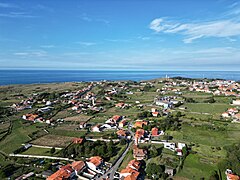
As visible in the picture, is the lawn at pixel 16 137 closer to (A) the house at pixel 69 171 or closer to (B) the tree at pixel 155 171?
(A) the house at pixel 69 171

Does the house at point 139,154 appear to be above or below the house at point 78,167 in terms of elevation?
above

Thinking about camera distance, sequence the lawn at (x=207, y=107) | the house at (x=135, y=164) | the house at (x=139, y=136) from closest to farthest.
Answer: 1. the house at (x=135, y=164)
2. the house at (x=139, y=136)
3. the lawn at (x=207, y=107)

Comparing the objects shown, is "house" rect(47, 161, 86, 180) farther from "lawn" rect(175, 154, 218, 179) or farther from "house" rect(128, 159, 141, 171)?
"lawn" rect(175, 154, 218, 179)

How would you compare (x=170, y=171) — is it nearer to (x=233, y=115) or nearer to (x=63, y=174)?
(x=63, y=174)

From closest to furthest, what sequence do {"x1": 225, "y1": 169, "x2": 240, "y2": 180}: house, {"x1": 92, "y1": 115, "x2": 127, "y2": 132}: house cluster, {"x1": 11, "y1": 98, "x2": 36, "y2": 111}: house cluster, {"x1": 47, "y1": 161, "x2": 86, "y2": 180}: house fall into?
{"x1": 225, "y1": 169, "x2": 240, "y2": 180}: house, {"x1": 47, "y1": 161, "x2": 86, "y2": 180}: house, {"x1": 92, "y1": 115, "x2": 127, "y2": 132}: house cluster, {"x1": 11, "y1": 98, "x2": 36, "y2": 111}: house cluster

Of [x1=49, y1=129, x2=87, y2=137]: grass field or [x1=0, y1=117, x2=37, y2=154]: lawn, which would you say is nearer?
[x1=0, y1=117, x2=37, y2=154]: lawn

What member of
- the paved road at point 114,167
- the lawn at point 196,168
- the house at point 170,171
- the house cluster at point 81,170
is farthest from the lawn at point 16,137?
the lawn at point 196,168

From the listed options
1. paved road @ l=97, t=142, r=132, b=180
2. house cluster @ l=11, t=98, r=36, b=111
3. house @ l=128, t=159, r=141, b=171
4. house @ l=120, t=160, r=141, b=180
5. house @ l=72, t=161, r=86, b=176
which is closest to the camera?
house @ l=120, t=160, r=141, b=180

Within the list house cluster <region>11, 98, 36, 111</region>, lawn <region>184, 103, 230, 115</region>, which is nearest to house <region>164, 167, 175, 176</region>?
lawn <region>184, 103, 230, 115</region>

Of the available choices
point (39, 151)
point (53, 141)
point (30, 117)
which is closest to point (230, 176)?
point (39, 151)
